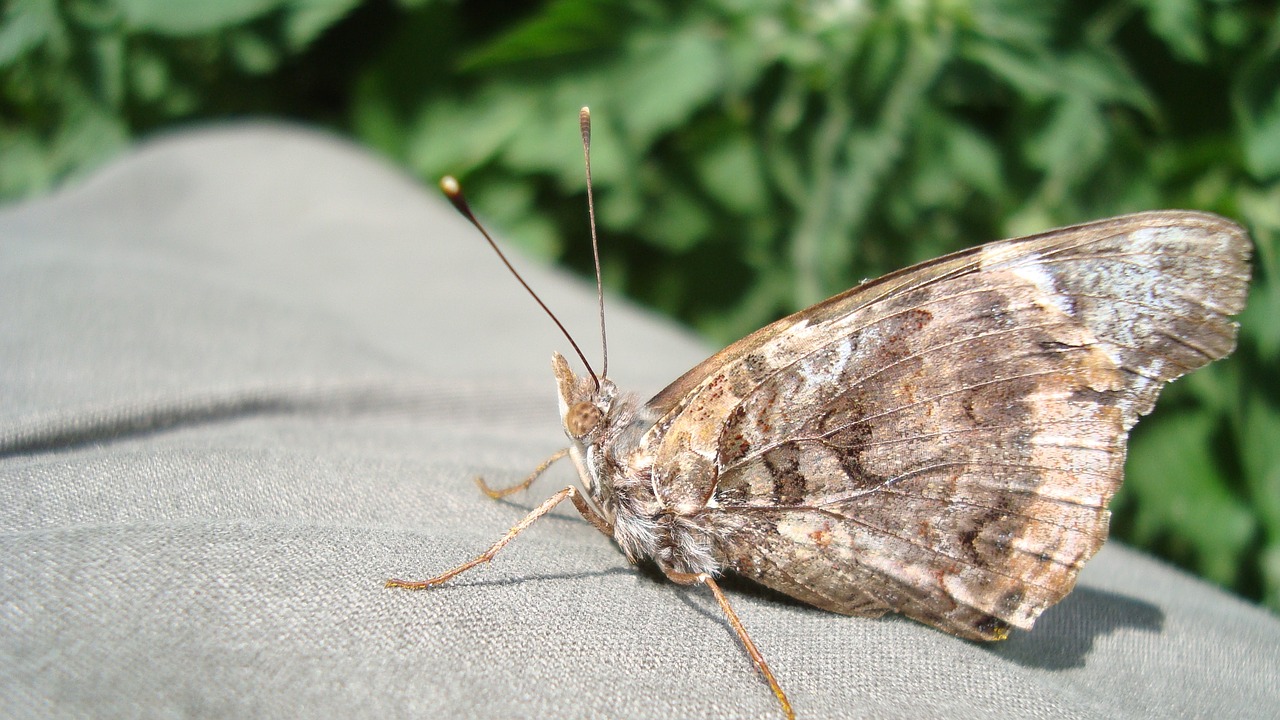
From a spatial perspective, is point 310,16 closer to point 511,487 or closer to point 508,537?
point 511,487

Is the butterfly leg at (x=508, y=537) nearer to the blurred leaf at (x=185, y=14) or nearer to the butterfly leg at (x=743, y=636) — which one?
the butterfly leg at (x=743, y=636)

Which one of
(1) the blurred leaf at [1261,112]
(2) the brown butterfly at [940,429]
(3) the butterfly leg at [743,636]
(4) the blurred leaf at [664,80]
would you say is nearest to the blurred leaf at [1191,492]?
(1) the blurred leaf at [1261,112]

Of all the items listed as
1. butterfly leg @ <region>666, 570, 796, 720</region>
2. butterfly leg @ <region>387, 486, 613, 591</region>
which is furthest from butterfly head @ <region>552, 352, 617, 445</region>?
butterfly leg @ <region>666, 570, 796, 720</region>

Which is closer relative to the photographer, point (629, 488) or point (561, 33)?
point (629, 488)

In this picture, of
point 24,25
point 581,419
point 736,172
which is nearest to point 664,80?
point 736,172

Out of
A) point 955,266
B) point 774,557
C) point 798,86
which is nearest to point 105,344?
point 774,557

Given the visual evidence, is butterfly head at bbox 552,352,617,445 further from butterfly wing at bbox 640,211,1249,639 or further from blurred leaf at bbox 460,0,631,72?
blurred leaf at bbox 460,0,631,72
